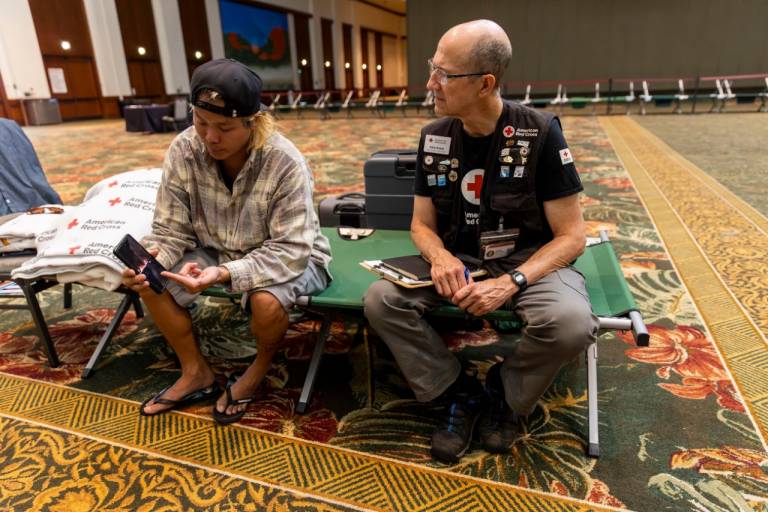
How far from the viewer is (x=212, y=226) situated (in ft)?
6.32

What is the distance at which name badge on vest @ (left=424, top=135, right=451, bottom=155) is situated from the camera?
181cm

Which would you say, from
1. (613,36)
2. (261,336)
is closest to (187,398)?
(261,336)

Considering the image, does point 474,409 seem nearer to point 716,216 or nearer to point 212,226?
point 212,226

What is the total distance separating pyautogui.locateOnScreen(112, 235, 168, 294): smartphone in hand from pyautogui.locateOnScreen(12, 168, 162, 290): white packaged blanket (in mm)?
332

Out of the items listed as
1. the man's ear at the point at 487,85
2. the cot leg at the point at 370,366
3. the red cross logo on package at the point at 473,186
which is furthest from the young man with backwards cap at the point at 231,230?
the man's ear at the point at 487,85

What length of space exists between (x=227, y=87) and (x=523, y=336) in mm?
1246

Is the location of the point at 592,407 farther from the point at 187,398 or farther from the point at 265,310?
the point at 187,398

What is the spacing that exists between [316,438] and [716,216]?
12.4ft

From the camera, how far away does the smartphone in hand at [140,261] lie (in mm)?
1606

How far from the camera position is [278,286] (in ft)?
5.82

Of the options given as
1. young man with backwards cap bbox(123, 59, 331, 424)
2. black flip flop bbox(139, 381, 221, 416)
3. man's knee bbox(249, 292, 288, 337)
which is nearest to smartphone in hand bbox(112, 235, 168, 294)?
young man with backwards cap bbox(123, 59, 331, 424)

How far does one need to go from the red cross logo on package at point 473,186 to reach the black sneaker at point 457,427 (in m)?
Result: 0.67

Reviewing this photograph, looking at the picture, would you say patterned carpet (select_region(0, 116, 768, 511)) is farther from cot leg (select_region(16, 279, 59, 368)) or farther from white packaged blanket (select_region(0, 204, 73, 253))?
white packaged blanket (select_region(0, 204, 73, 253))

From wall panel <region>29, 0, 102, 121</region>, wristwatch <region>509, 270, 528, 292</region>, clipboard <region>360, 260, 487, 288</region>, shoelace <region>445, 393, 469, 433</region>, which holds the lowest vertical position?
shoelace <region>445, 393, 469, 433</region>
